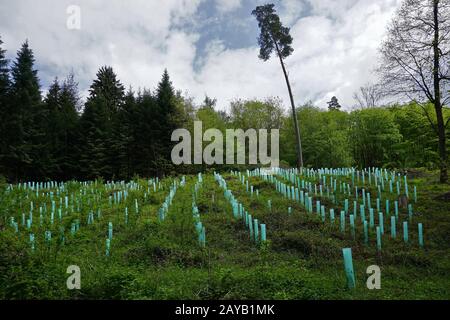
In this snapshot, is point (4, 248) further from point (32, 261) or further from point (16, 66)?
point (16, 66)

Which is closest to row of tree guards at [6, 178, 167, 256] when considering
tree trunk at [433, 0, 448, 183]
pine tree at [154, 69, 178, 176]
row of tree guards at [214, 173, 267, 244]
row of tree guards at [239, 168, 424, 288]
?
row of tree guards at [214, 173, 267, 244]

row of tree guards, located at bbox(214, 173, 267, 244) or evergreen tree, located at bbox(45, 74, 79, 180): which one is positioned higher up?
evergreen tree, located at bbox(45, 74, 79, 180)

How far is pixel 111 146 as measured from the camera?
34656 millimetres

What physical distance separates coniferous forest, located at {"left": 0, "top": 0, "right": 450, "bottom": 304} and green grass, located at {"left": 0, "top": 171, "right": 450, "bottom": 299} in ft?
0.13

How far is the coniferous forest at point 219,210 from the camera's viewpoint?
5711 millimetres

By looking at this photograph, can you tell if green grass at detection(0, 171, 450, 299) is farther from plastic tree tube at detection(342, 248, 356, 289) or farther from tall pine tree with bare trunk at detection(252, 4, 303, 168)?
tall pine tree with bare trunk at detection(252, 4, 303, 168)

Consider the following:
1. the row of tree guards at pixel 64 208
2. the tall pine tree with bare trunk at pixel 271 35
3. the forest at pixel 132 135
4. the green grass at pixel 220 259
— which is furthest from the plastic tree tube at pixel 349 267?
the forest at pixel 132 135

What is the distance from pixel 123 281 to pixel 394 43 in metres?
15.3

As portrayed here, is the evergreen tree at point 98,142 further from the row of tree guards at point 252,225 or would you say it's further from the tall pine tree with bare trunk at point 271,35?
the row of tree guards at point 252,225

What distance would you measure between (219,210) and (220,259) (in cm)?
463

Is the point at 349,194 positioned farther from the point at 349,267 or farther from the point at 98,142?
the point at 98,142

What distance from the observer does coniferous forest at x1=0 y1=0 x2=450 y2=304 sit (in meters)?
5.71

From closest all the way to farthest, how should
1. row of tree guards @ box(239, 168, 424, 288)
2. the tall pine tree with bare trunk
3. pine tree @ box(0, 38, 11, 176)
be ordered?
row of tree guards @ box(239, 168, 424, 288) < the tall pine tree with bare trunk < pine tree @ box(0, 38, 11, 176)
